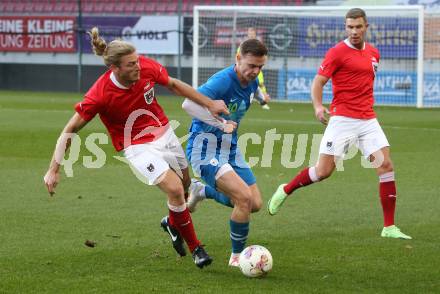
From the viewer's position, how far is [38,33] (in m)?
36.9

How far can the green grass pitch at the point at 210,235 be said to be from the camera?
7.23m

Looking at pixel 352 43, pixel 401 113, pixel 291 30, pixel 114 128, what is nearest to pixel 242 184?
pixel 114 128

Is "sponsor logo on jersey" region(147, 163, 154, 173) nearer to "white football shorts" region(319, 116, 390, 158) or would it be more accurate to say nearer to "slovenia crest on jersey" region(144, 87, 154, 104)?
"slovenia crest on jersey" region(144, 87, 154, 104)

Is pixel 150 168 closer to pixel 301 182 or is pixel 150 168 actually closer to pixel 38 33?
pixel 301 182

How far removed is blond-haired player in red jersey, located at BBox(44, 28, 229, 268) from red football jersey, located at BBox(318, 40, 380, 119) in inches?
90.2

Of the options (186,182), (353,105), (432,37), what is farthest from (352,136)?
(432,37)

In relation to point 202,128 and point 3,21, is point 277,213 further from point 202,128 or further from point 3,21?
point 3,21

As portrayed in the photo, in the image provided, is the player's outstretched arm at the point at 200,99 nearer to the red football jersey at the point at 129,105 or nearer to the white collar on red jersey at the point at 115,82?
the red football jersey at the point at 129,105

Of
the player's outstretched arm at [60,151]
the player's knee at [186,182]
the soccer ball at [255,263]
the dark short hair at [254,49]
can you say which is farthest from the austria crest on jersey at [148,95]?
the soccer ball at [255,263]

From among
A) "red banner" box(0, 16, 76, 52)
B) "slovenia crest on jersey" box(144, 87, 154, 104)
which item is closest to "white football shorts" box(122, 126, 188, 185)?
"slovenia crest on jersey" box(144, 87, 154, 104)

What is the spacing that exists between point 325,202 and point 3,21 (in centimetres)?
2885

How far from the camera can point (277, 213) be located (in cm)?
1069

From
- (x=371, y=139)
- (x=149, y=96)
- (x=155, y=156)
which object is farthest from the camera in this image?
(x=371, y=139)

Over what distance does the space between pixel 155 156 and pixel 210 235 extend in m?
1.65
